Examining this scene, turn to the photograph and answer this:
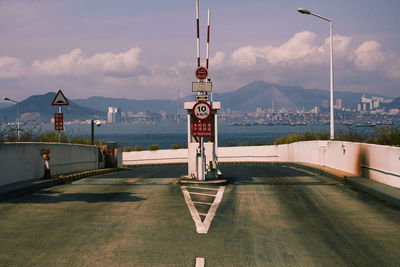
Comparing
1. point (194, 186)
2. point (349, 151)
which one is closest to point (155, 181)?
point (194, 186)

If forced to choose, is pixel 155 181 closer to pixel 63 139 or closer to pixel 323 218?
pixel 323 218

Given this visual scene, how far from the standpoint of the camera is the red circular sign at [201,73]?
14844mm

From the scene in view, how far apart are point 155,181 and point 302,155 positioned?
13161 millimetres

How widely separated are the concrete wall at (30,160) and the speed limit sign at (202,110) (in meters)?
5.24

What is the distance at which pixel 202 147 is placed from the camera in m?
14.9

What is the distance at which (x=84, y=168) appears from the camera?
22266 millimetres

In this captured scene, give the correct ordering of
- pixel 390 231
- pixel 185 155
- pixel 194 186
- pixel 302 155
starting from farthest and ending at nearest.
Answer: pixel 185 155 < pixel 302 155 < pixel 194 186 < pixel 390 231

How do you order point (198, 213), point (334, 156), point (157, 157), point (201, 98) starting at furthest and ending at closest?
point (157, 157), point (334, 156), point (201, 98), point (198, 213)

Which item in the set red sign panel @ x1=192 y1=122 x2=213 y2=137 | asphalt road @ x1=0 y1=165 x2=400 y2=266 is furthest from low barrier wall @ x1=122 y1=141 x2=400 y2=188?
red sign panel @ x1=192 y1=122 x2=213 y2=137

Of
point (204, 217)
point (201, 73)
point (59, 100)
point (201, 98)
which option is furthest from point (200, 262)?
point (59, 100)

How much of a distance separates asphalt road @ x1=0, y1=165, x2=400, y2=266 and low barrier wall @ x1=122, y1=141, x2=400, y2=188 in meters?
1.18

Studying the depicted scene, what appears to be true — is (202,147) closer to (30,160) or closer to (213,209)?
(213,209)

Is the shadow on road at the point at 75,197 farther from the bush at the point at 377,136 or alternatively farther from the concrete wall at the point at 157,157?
the concrete wall at the point at 157,157

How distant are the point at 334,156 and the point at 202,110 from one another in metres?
6.74
